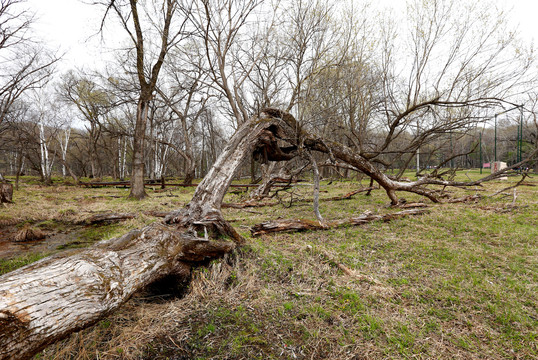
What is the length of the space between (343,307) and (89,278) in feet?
6.58

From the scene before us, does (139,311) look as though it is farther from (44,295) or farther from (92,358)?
(44,295)

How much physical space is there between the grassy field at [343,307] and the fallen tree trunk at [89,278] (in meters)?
0.27

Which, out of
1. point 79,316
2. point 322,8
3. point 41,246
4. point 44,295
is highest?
point 322,8

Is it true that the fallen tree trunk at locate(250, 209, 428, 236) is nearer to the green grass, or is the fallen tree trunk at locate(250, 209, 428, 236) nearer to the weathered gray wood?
the weathered gray wood

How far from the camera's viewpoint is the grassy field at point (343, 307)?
5.41ft

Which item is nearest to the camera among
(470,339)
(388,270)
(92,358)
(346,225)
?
(92,358)

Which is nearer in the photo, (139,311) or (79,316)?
(79,316)

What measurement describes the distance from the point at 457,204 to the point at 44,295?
26.2 feet

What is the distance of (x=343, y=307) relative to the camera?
6.80 ft

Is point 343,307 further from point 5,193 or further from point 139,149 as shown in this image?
point 5,193

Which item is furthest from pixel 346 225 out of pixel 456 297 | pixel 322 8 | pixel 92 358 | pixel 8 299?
pixel 322 8

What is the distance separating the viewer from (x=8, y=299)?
124 cm

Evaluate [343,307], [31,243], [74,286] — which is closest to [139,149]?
[31,243]

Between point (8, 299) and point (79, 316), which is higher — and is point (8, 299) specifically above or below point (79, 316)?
above
